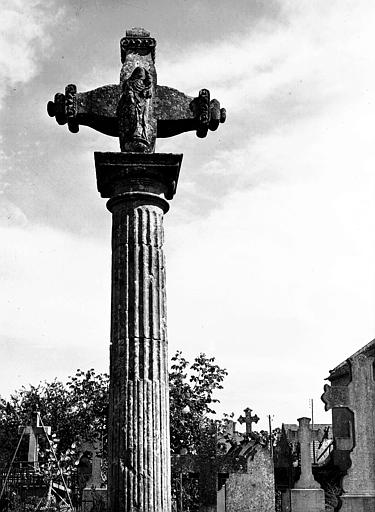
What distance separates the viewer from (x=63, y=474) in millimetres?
19469

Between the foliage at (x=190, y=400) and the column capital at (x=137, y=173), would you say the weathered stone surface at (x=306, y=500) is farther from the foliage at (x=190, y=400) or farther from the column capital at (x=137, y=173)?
the column capital at (x=137, y=173)

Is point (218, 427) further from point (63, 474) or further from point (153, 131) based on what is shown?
point (153, 131)

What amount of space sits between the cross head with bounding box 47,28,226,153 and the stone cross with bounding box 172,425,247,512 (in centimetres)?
1050

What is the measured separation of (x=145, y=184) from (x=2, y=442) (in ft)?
68.5

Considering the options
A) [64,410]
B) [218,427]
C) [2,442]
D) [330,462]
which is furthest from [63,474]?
[330,462]

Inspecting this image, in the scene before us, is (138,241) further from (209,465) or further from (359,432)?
(359,432)

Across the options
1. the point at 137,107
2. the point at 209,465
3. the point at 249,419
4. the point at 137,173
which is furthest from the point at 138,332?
the point at 249,419

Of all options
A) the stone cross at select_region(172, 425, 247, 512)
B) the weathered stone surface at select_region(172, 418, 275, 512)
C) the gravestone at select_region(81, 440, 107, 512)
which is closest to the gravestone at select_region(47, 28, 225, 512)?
the stone cross at select_region(172, 425, 247, 512)

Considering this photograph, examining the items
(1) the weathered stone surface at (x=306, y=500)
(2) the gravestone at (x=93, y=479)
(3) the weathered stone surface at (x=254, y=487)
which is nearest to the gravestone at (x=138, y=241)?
(2) the gravestone at (x=93, y=479)

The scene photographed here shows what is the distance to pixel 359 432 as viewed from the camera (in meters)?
22.4

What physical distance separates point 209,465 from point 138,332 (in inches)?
426

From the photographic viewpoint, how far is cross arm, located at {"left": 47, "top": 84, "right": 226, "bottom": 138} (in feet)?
26.1

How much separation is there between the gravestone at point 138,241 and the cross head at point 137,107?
0.01 m

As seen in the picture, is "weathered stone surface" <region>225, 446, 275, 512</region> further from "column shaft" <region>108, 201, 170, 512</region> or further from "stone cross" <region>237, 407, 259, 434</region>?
"column shaft" <region>108, 201, 170, 512</region>
